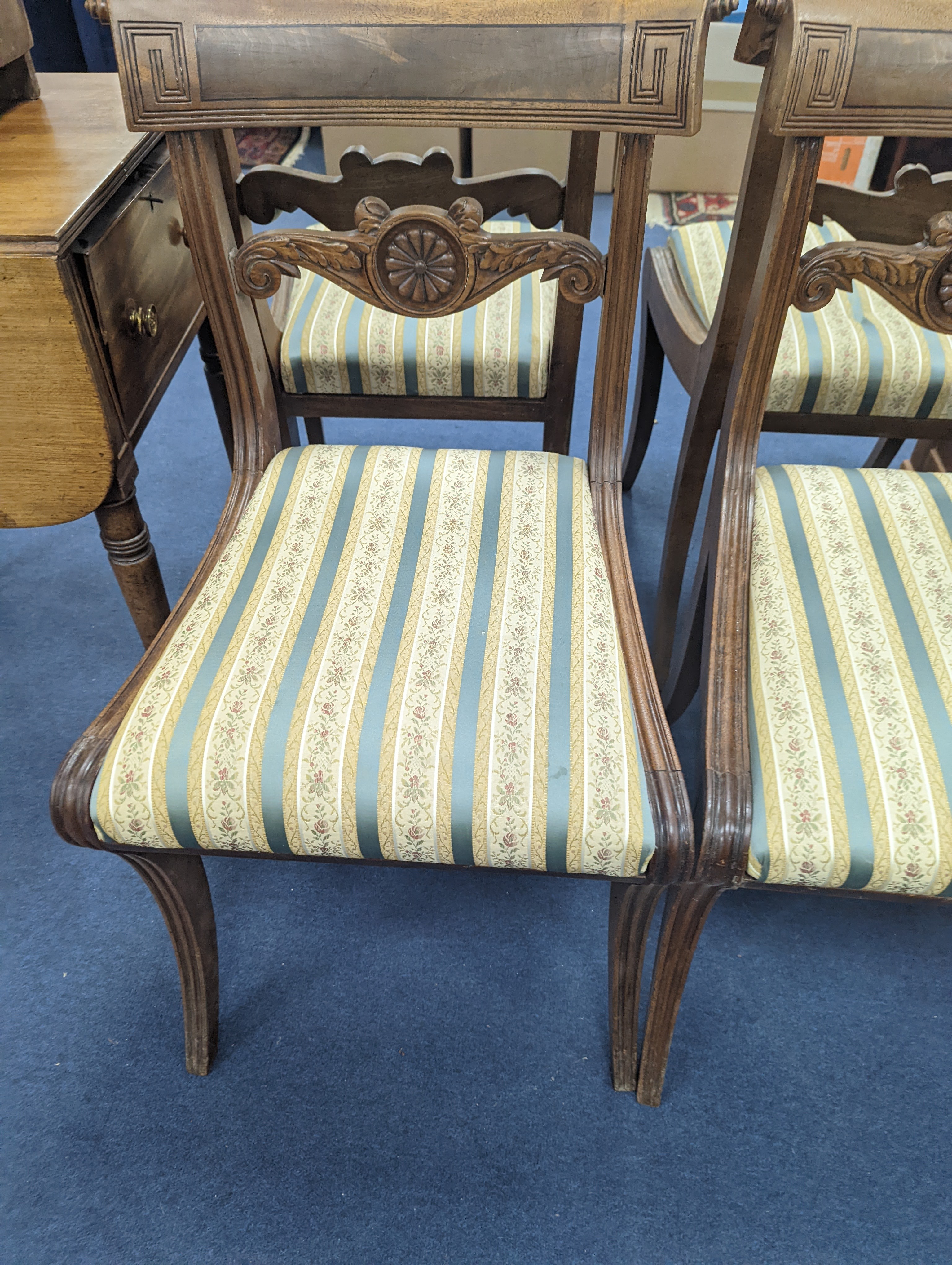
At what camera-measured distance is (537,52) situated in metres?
0.70

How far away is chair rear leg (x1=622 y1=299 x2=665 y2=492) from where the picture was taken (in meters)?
1.41

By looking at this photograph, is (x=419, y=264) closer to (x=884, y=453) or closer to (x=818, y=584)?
(x=818, y=584)

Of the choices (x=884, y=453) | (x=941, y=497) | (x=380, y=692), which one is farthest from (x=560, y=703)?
(x=884, y=453)

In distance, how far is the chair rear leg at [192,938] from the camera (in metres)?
0.79

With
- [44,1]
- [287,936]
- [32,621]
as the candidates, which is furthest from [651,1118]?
[44,1]

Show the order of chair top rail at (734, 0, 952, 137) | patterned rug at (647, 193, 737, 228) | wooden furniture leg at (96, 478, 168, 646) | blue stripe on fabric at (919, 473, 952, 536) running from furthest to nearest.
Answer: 1. patterned rug at (647, 193, 737, 228)
2. wooden furniture leg at (96, 478, 168, 646)
3. blue stripe on fabric at (919, 473, 952, 536)
4. chair top rail at (734, 0, 952, 137)

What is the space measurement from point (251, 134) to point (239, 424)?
8.45ft

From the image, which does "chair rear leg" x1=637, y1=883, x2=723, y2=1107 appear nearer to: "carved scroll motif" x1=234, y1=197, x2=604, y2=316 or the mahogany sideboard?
"carved scroll motif" x1=234, y1=197, x2=604, y2=316

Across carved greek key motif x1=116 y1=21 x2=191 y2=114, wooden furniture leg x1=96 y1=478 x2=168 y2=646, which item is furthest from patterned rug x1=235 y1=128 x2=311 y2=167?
carved greek key motif x1=116 y1=21 x2=191 y2=114

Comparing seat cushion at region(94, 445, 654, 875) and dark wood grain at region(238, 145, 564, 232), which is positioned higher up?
dark wood grain at region(238, 145, 564, 232)

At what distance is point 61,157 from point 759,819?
102 cm

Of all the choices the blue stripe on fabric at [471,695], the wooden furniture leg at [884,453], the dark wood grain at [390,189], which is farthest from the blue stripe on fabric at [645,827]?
the wooden furniture leg at [884,453]

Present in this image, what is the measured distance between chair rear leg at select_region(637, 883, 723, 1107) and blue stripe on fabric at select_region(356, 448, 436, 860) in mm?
270

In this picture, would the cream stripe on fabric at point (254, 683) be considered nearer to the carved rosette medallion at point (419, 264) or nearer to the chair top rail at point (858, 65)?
the carved rosette medallion at point (419, 264)
